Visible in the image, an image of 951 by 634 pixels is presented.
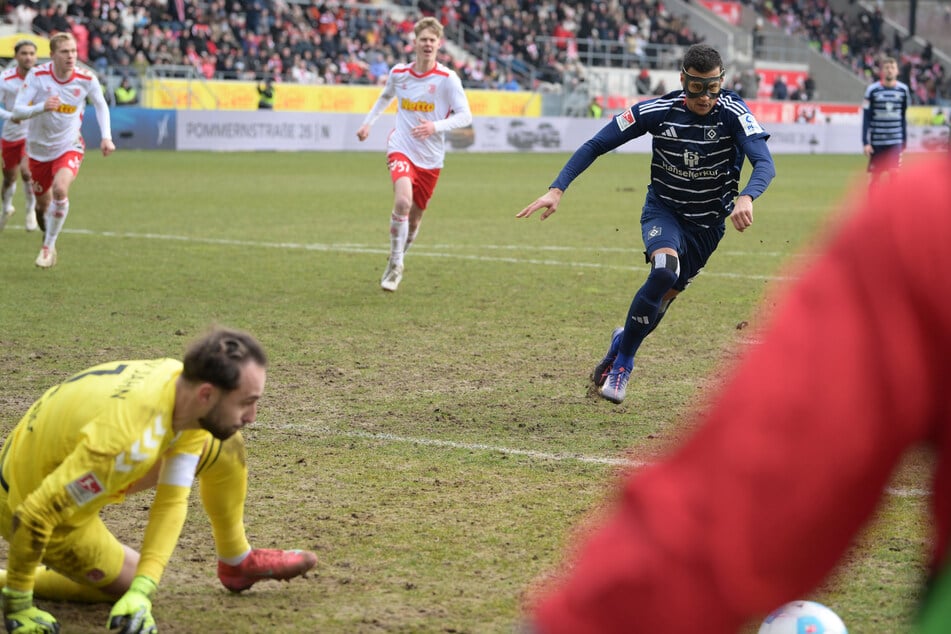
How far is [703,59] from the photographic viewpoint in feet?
24.0

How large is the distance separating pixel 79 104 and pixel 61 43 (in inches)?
25.3

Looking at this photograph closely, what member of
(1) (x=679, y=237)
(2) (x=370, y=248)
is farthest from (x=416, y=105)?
(1) (x=679, y=237)

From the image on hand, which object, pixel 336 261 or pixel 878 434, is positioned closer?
pixel 878 434

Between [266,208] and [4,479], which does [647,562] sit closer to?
[4,479]

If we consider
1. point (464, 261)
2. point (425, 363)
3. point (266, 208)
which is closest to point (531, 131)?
point (266, 208)

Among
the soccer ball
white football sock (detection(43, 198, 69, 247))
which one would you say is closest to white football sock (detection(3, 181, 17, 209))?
white football sock (detection(43, 198, 69, 247))

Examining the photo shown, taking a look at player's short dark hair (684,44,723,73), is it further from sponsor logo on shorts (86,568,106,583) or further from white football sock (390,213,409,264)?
sponsor logo on shorts (86,568,106,583)

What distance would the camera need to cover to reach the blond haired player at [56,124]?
12445 millimetres

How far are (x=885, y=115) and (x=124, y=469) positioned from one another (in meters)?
17.9

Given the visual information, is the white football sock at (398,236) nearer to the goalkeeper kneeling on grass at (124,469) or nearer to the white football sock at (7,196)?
the white football sock at (7,196)

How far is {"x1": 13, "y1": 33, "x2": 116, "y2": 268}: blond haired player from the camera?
12445mm

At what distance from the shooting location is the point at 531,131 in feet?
122

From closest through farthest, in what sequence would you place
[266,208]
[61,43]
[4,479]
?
[4,479], [61,43], [266,208]

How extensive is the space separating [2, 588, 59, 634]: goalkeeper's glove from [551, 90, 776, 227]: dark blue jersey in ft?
14.6
